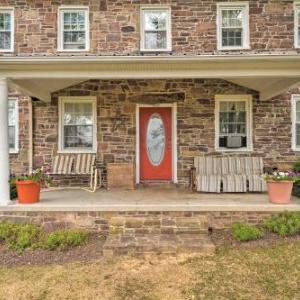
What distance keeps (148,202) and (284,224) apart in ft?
7.47

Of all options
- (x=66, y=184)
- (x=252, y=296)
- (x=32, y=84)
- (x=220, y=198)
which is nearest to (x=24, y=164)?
(x=66, y=184)

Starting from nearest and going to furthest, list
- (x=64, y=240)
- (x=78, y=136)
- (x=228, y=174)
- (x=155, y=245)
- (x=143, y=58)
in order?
1. (x=155, y=245)
2. (x=64, y=240)
3. (x=143, y=58)
4. (x=228, y=174)
5. (x=78, y=136)

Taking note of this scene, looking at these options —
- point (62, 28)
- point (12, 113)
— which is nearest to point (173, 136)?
point (62, 28)

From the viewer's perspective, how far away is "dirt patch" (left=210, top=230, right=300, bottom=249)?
5.20 m

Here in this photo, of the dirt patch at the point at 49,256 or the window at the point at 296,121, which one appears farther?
the window at the point at 296,121

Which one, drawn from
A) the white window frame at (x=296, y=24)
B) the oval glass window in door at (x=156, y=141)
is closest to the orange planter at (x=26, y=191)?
the oval glass window in door at (x=156, y=141)

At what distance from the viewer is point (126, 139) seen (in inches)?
329

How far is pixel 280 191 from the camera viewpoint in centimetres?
593

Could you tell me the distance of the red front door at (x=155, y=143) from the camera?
850 centimetres

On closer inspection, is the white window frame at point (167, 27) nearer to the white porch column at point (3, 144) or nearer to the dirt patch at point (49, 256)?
Result: the white porch column at point (3, 144)

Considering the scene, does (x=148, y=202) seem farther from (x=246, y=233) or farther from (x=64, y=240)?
(x=246, y=233)

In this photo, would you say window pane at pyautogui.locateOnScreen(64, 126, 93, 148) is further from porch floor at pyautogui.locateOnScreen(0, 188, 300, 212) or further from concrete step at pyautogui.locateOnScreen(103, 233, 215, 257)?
concrete step at pyautogui.locateOnScreen(103, 233, 215, 257)

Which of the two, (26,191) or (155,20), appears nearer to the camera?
(26,191)

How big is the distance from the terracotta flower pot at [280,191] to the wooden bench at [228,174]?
1.40 m
